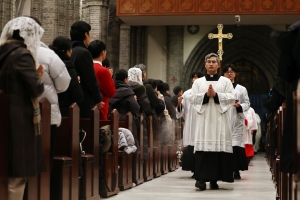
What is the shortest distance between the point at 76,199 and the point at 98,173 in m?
1.04

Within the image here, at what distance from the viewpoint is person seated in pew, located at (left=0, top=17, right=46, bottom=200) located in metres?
4.87

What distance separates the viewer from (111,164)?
327 inches

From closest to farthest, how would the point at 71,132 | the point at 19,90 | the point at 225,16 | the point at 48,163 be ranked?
the point at 19,90
the point at 48,163
the point at 71,132
the point at 225,16

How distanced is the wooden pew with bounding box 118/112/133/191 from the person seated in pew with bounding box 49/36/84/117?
220 cm

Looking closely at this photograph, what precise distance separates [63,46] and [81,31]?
2.52ft

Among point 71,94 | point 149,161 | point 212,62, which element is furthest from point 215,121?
point 71,94

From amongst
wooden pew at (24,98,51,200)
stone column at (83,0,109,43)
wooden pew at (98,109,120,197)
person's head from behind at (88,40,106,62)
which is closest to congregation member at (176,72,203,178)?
wooden pew at (98,109,120,197)

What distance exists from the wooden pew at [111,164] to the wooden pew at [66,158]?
1367 mm

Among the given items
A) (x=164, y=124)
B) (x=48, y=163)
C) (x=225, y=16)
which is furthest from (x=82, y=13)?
(x=48, y=163)

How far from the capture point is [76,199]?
6613 millimetres

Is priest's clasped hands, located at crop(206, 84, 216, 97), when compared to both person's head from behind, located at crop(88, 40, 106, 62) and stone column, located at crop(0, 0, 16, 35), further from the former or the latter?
stone column, located at crop(0, 0, 16, 35)

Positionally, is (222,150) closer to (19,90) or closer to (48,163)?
(48,163)

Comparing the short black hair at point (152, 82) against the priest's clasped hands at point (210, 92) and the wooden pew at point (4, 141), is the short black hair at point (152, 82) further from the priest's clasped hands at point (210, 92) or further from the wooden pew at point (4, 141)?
the wooden pew at point (4, 141)

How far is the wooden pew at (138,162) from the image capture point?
1005 cm
